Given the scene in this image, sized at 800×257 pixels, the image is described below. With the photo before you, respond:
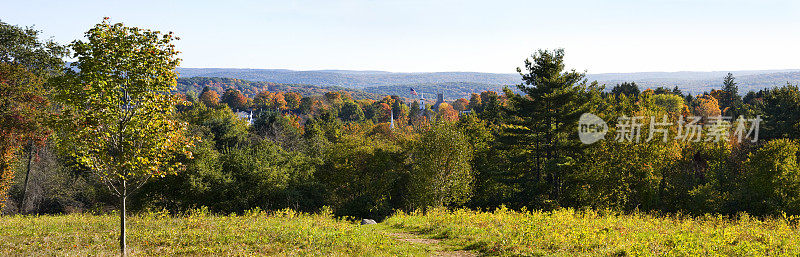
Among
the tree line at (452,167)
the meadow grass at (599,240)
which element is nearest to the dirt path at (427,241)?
the meadow grass at (599,240)

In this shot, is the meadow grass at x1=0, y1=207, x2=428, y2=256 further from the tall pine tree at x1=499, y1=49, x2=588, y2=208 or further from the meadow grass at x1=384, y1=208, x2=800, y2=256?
the tall pine tree at x1=499, y1=49, x2=588, y2=208

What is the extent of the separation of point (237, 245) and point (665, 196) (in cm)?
3234

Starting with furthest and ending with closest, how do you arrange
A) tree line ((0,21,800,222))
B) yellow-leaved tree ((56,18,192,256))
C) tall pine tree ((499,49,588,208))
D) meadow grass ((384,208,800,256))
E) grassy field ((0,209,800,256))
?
tall pine tree ((499,49,588,208))
tree line ((0,21,800,222))
grassy field ((0,209,800,256))
meadow grass ((384,208,800,256))
yellow-leaved tree ((56,18,192,256))

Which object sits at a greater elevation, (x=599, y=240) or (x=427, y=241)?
(x=599, y=240)

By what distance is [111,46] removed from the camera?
967 cm

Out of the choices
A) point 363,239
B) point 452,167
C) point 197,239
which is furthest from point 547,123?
point 197,239

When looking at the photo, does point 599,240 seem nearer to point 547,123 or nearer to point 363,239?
point 363,239

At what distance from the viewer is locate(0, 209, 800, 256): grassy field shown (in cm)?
→ 1176

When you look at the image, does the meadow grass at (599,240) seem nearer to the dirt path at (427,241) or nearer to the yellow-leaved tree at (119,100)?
the dirt path at (427,241)

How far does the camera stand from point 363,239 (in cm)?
1343

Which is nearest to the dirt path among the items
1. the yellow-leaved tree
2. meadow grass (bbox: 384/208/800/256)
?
meadow grass (bbox: 384/208/800/256)

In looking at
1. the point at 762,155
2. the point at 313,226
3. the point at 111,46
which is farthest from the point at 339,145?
the point at 762,155

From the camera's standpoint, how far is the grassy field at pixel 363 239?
11758 mm

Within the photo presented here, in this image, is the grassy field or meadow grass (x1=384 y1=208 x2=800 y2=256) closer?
meadow grass (x1=384 y1=208 x2=800 y2=256)
